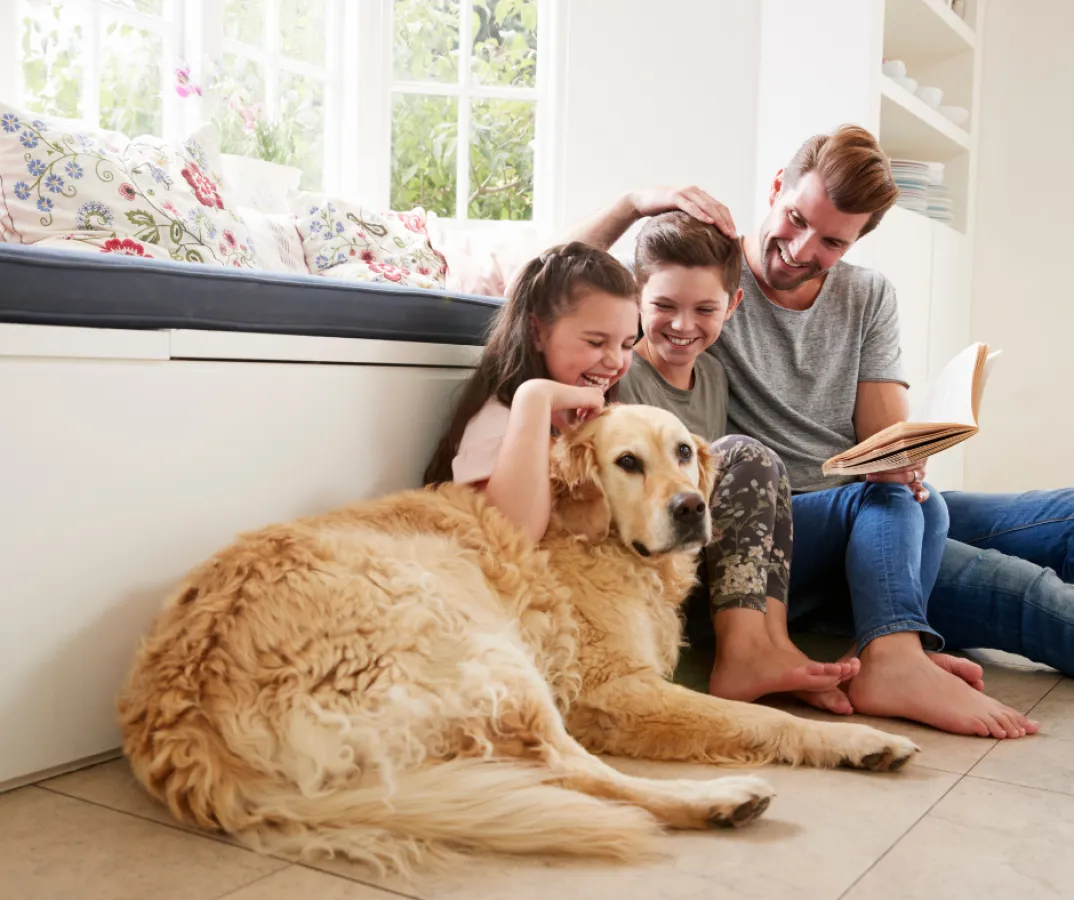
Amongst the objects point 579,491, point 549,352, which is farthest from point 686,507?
point 549,352

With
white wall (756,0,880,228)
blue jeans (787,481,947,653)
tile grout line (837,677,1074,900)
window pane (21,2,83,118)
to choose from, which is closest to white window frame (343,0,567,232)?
white wall (756,0,880,228)

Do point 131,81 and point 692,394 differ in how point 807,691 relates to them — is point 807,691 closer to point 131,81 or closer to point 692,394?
point 692,394

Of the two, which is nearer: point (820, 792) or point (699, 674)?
point (820, 792)

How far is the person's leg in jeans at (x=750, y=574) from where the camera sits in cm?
181

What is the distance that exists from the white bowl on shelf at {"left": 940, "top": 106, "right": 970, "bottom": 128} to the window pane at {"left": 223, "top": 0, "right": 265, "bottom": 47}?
290cm

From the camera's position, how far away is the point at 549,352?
1.96 m

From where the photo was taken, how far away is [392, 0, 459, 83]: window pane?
4.25 meters

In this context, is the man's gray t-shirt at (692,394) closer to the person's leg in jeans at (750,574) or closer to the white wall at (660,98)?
the person's leg in jeans at (750,574)

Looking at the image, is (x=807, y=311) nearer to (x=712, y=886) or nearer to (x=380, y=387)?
(x=380, y=387)

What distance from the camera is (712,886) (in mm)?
1136

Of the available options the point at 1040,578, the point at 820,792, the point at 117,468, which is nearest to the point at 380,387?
the point at 117,468

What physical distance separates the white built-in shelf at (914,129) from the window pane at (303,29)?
210cm

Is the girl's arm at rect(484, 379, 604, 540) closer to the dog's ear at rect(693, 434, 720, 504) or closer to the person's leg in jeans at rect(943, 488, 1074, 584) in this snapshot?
the dog's ear at rect(693, 434, 720, 504)

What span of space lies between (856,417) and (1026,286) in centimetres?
299
